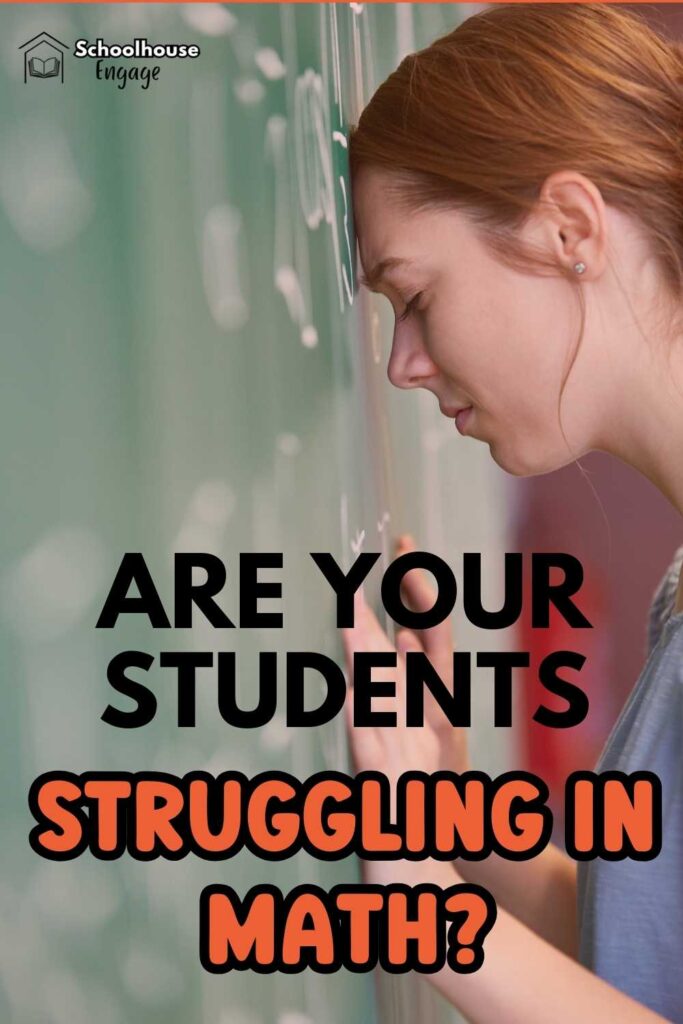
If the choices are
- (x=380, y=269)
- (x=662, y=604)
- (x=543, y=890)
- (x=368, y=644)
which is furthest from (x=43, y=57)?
(x=543, y=890)

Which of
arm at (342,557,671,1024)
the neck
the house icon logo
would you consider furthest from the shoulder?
the house icon logo

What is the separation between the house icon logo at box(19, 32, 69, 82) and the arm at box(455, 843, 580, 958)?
645 millimetres

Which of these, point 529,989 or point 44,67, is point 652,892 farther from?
point 44,67

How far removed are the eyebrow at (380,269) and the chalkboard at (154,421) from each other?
3 centimetres

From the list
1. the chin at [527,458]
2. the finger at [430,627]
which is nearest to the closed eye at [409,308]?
the chin at [527,458]

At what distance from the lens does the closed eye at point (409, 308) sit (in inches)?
26.3

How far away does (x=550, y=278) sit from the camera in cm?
64

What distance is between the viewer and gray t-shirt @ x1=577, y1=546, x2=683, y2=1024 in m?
0.63

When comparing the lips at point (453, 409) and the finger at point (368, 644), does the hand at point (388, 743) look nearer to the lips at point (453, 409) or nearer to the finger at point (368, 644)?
the finger at point (368, 644)

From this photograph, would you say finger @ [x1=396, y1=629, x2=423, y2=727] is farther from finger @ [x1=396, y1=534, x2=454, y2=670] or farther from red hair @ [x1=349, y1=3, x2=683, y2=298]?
red hair @ [x1=349, y1=3, x2=683, y2=298]

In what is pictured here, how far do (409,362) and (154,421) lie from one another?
26 cm

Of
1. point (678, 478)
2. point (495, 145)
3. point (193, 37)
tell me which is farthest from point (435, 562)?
point (193, 37)

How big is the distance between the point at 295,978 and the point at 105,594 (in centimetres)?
26

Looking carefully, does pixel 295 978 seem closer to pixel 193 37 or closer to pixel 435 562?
pixel 435 562
